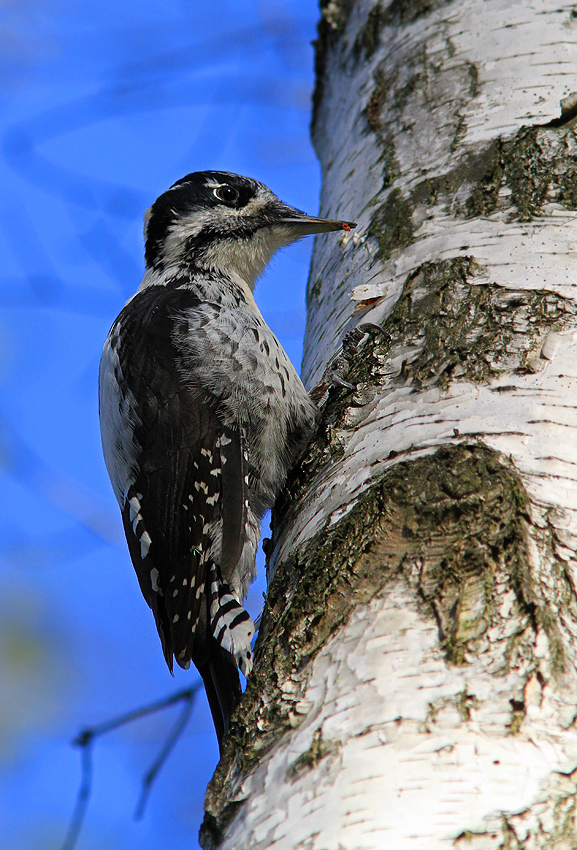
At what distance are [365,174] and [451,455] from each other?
1.41 meters

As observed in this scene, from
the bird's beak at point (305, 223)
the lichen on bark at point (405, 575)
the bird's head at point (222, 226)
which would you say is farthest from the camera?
the bird's head at point (222, 226)

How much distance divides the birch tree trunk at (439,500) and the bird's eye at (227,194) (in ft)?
2.69

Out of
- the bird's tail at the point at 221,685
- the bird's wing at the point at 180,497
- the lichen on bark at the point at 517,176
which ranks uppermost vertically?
the lichen on bark at the point at 517,176

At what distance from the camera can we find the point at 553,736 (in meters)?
1.27

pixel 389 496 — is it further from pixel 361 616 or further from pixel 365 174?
pixel 365 174

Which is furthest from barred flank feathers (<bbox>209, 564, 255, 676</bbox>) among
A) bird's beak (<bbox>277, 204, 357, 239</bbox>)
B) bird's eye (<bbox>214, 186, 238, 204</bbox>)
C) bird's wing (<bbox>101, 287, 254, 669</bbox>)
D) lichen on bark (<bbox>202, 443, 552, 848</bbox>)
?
bird's eye (<bbox>214, 186, 238, 204</bbox>)

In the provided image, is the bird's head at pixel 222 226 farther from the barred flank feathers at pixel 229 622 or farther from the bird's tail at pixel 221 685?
the bird's tail at pixel 221 685

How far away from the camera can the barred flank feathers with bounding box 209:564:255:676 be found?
90.7 inches

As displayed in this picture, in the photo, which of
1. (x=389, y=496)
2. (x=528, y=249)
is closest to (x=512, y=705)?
(x=389, y=496)

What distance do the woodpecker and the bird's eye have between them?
1.83ft

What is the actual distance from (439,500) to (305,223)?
1751 mm

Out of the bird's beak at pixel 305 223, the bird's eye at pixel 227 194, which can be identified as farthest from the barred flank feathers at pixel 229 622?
the bird's eye at pixel 227 194

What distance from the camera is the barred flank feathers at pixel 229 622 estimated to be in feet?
7.55

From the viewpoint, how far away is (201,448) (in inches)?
104
